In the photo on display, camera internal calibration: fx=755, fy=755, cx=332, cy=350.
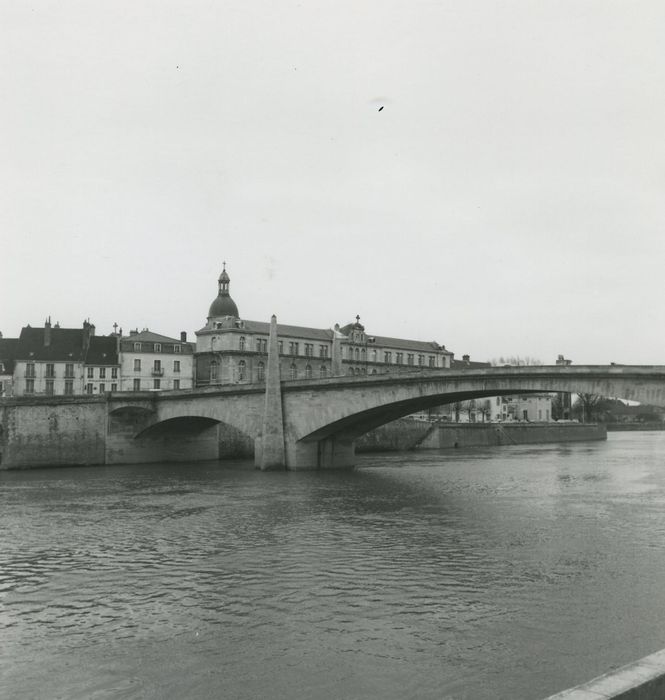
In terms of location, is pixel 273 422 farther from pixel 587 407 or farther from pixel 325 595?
pixel 587 407

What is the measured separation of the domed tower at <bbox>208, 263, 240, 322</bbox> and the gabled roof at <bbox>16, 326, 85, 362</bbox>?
16.0 m

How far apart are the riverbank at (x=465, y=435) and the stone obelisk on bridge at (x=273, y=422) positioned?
77.9 feet

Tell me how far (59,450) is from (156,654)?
4412cm

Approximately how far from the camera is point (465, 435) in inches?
3354

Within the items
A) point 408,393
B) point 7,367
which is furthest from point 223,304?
point 408,393

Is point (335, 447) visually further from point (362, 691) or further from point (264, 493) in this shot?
point (362, 691)

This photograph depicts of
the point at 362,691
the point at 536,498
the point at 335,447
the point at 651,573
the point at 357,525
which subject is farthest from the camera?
the point at 335,447

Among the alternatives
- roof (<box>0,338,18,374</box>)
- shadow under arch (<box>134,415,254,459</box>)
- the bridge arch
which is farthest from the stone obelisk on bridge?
roof (<box>0,338,18,374</box>)

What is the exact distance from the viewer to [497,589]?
16.2 m

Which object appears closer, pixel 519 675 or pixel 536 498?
pixel 519 675

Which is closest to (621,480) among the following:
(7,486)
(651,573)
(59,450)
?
(651,573)

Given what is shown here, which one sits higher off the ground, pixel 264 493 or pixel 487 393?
pixel 487 393

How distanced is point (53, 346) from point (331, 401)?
42.9m

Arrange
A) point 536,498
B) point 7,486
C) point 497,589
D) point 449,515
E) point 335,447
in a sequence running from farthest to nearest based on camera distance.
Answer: point 335,447 < point 7,486 < point 536,498 < point 449,515 < point 497,589
